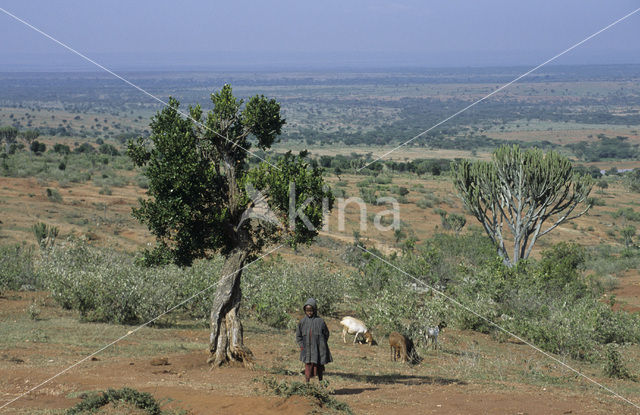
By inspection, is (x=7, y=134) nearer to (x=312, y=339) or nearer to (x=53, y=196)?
(x=53, y=196)

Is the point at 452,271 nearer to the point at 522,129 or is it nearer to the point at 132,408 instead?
the point at 132,408

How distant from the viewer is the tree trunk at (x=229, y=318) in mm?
11789

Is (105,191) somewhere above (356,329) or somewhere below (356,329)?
below

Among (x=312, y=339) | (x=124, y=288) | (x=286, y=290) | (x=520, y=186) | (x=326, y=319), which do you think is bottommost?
(x=326, y=319)

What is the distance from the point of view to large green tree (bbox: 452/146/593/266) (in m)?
24.5

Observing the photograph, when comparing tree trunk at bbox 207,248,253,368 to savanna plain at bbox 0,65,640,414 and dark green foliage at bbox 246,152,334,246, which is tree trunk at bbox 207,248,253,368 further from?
dark green foliage at bbox 246,152,334,246

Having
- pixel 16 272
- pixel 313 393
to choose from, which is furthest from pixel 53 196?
pixel 313 393

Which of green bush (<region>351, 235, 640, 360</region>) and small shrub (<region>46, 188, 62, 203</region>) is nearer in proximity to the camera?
green bush (<region>351, 235, 640, 360</region>)

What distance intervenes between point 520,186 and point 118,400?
19.0 meters

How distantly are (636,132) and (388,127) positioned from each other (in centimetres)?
5555

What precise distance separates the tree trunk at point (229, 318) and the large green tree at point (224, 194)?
0.02 meters

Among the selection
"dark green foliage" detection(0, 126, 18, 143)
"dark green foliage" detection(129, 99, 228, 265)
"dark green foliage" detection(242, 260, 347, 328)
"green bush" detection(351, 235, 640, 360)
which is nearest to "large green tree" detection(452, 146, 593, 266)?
"green bush" detection(351, 235, 640, 360)

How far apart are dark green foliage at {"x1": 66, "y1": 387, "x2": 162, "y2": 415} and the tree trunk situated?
2682mm

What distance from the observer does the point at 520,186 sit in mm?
24969
